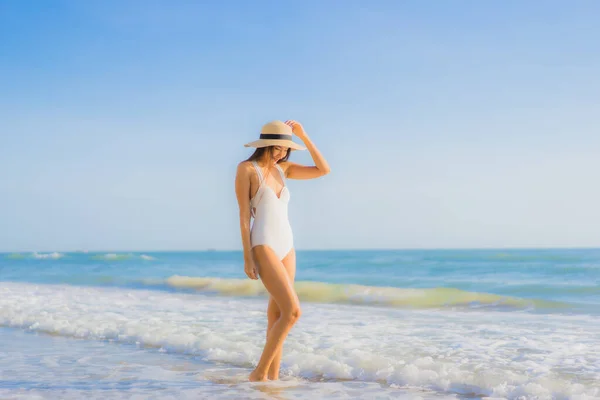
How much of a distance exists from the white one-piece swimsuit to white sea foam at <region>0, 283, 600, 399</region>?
1.59 meters

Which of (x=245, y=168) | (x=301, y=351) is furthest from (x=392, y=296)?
(x=245, y=168)

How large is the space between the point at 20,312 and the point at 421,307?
7024 millimetres

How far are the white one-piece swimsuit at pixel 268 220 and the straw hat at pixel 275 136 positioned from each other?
0.18m

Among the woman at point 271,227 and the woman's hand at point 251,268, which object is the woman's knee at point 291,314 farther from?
the woman's hand at point 251,268

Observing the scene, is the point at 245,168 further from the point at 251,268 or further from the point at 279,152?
the point at 251,268

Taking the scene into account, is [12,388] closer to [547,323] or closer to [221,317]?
[221,317]

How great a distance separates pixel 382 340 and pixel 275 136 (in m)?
3.46

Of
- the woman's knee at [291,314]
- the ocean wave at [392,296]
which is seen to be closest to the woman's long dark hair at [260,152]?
the woman's knee at [291,314]

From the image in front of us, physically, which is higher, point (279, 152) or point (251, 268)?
point (279, 152)

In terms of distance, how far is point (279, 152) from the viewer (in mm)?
4477

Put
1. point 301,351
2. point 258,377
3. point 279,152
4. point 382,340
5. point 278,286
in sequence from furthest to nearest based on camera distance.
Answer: point 382,340, point 301,351, point 258,377, point 279,152, point 278,286

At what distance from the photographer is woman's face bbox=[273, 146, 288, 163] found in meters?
4.46

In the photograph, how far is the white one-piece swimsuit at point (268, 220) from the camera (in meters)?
4.38

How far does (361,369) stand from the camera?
5.45 meters
